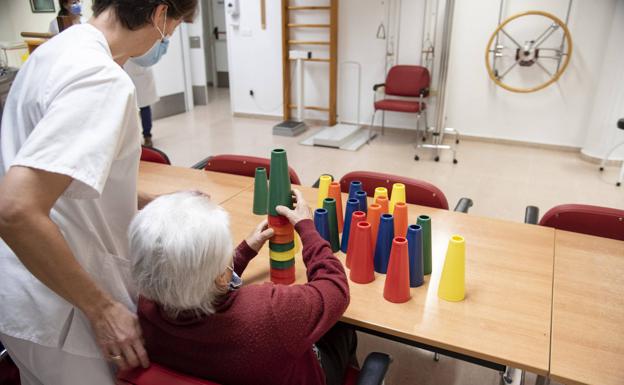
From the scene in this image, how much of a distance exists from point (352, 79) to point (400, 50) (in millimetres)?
712

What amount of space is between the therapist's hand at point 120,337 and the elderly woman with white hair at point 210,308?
35 millimetres

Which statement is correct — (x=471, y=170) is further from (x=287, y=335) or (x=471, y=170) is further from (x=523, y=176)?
(x=287, y=335)

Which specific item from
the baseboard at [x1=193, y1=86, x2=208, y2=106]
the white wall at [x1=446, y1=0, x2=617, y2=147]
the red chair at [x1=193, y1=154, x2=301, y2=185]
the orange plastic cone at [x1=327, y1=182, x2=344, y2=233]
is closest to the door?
the baseboard at [x1=193, y1=86, x2=208, y2=106]

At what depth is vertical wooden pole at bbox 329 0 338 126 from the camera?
529 centimetres

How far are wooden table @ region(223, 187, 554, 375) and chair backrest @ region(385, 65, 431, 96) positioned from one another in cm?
360

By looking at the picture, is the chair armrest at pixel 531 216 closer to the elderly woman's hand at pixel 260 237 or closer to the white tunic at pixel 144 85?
the elderly woman's hand at pixel 260 237

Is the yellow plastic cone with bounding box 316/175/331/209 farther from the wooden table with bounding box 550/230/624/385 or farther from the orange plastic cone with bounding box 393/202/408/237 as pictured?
the wooden table with bounding box 550/230/624/385

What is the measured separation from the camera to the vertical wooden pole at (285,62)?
5558 mm

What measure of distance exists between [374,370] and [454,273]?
334 millimetres

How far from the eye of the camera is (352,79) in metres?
5.61

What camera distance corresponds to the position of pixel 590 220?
164 centimetres

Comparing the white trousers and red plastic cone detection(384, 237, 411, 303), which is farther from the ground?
red plastic cone detection(384, 237, 411, 303)

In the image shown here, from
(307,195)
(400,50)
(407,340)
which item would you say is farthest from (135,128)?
(400,50)

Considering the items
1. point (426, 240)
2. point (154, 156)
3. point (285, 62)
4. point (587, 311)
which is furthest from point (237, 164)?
point (285, 62)
